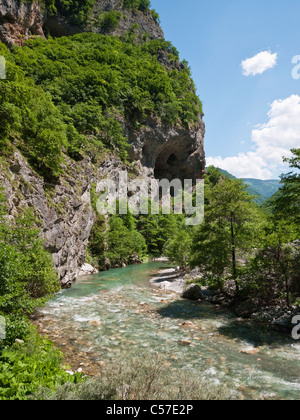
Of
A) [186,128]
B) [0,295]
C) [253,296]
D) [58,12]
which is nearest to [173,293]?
[253,296]

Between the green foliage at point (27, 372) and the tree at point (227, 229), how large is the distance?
9998mm

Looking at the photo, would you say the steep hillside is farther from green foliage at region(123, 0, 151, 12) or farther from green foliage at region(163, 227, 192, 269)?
green foliage at region(163, 227, 192, 269)

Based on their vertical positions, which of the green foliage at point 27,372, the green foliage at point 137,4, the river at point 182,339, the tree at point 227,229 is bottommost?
the river at point 182,339

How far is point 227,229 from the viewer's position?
14.3 meters

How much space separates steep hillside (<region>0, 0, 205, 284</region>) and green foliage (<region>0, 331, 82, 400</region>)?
7125 mm

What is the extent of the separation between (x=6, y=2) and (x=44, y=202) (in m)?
39.5

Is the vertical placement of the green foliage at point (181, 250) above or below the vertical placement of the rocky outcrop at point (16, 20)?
below

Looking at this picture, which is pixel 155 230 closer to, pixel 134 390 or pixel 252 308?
pixel 252 308

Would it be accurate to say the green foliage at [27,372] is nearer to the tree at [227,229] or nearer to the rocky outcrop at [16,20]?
the tree at [227,229]

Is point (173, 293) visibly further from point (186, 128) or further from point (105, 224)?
point (186, 128)

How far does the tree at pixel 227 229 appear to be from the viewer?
13.9m

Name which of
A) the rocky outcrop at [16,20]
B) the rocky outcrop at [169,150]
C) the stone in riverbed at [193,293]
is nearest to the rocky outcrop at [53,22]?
the rocky outcrop at [16,20]

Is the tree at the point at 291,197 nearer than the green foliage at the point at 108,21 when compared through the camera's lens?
Yes

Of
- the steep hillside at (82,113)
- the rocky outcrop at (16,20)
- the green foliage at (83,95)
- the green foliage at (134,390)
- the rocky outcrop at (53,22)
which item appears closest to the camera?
the green foliage at (134,390)
